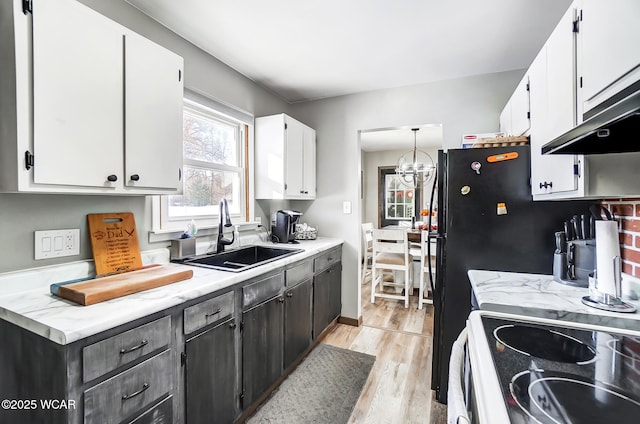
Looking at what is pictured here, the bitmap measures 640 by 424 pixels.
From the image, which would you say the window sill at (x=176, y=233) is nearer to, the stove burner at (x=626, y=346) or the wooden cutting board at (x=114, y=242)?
the wooden cutting board at (x=114, y=242)

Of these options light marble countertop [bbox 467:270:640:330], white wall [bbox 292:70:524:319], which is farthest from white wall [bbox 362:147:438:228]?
light marble countertop [bbox 467:270:640:330]

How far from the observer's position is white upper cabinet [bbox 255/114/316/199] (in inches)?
105

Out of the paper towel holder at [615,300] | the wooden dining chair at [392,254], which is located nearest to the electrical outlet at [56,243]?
the paper towel holder at [615,300]

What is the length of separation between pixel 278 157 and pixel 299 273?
42.3 inches

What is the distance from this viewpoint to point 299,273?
7.36ft

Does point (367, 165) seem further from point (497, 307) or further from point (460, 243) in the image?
point (497, 307)

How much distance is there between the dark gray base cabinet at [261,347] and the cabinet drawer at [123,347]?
20.4 inches

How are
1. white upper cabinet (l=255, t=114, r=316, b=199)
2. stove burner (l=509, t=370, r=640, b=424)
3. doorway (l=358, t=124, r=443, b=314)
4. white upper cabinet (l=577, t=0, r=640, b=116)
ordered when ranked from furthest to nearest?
doorway (l=358, t=124, r=443, b=314)
white upper cabinet (l=255, t=114, r=316, b=199)
white upper cabinet (l=577, t=0, r=640, b=116)
stove burner (l=509, t=370, r=640, b=424)

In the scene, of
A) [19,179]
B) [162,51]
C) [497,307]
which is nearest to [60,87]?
[19,179]

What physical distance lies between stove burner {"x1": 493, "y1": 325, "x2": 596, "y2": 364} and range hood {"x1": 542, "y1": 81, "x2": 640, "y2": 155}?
605mm

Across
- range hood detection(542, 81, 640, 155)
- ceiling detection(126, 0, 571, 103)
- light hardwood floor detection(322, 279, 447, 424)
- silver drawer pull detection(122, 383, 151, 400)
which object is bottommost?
light hardwood floor detection(322, 279, 447, 424)

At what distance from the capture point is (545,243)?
5.41ft

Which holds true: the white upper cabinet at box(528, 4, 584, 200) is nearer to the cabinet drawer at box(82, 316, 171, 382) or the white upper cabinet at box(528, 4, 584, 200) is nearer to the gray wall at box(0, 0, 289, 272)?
the cabinet drawer at box(82, 316, 171, 382)

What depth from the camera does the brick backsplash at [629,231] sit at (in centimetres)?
127
